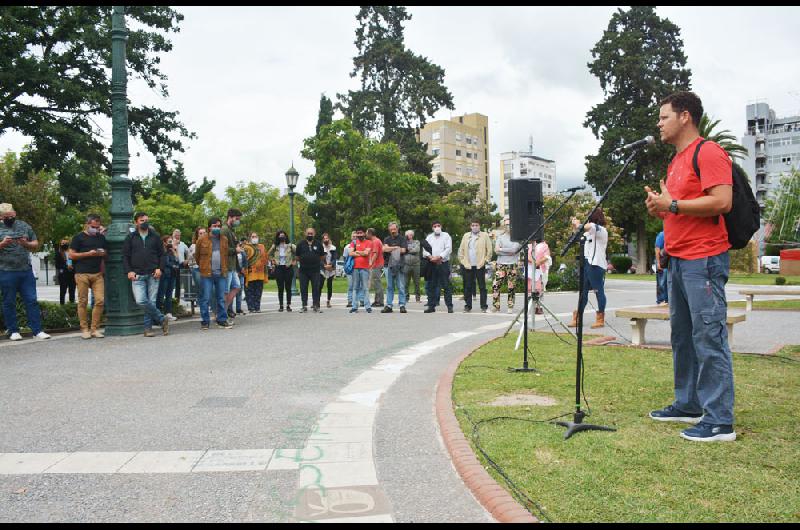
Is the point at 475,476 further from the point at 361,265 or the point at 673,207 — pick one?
the point at 361,265

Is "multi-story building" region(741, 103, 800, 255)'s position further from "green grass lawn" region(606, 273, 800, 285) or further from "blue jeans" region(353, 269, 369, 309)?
"blue jeans" region(353, 269, 369, 309)

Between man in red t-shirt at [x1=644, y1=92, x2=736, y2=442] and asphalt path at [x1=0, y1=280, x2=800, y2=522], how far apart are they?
6.39 ft

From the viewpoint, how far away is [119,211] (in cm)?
1191

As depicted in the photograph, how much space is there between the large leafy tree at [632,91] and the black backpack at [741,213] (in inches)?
1945

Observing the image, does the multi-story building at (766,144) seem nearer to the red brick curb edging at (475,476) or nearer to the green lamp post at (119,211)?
the green lamp post at (119,211)

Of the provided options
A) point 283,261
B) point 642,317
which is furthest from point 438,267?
point 642,317

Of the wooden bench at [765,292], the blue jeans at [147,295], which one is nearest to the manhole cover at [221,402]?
the blue jeans at [147,295]

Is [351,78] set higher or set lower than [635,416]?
higher

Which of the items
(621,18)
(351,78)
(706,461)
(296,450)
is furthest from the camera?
(621,18)

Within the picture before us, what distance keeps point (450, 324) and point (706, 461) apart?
8.81 m

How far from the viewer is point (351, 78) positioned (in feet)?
174
